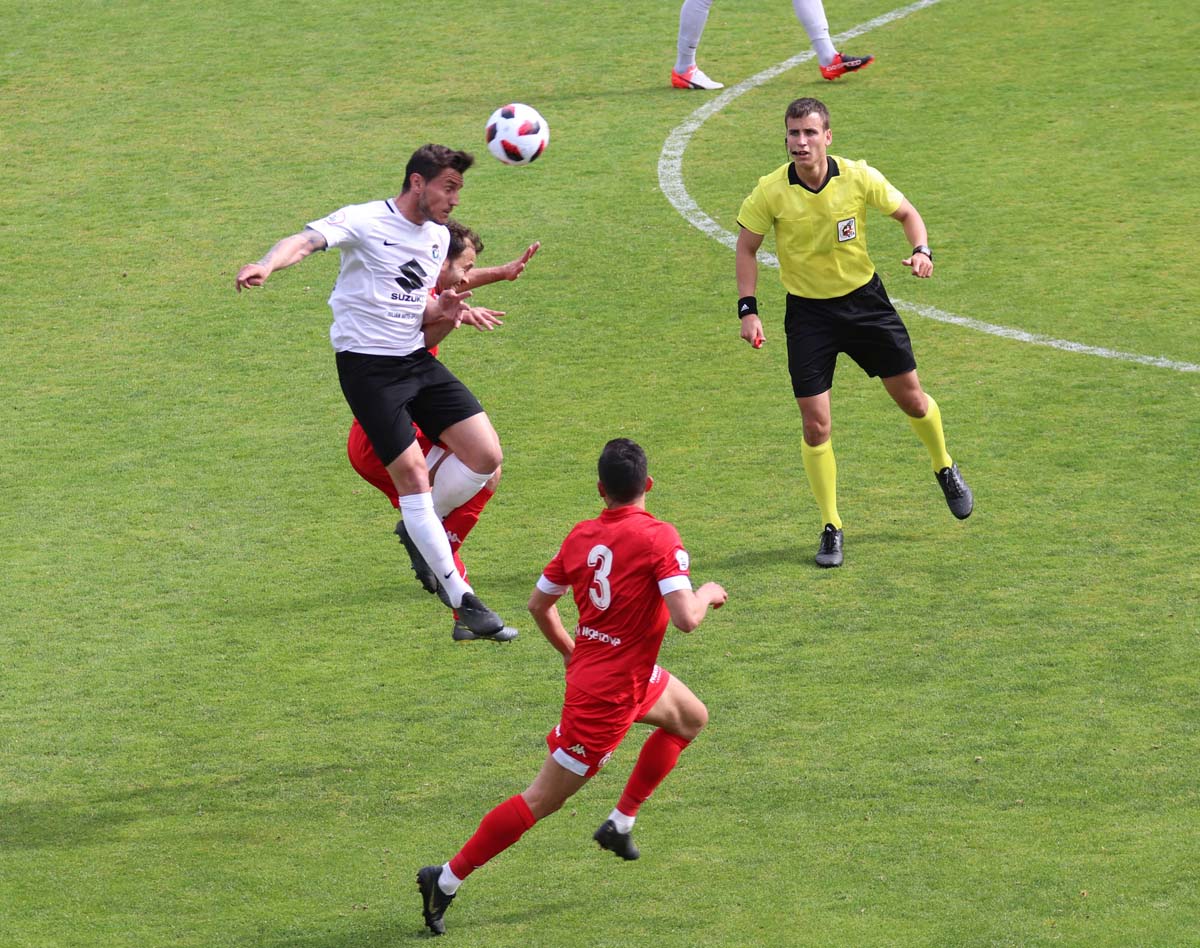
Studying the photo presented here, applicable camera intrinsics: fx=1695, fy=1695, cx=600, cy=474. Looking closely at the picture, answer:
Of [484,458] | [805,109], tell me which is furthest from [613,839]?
[805,109]

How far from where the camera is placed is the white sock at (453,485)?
8.98 meters

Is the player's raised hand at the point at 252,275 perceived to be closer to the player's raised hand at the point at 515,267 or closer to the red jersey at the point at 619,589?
the player's raised hand at the point at 515,267

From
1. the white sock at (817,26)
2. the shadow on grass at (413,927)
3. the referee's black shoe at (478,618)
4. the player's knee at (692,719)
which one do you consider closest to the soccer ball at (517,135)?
the referee's black shoe at (478,618)

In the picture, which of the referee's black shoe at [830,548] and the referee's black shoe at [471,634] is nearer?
the referee's black shoe at [471,634]

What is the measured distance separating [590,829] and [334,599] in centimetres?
293

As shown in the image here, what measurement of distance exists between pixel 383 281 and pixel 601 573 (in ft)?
9.18

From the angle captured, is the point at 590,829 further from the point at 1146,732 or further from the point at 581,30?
the point at 581,30

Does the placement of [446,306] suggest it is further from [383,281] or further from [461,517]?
[461,517]

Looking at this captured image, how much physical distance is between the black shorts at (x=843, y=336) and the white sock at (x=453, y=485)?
2126 millimetres

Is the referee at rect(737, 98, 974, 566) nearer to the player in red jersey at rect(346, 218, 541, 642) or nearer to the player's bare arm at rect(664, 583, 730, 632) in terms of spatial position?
the player in red jersey at rect(346, 218, 541, 642)

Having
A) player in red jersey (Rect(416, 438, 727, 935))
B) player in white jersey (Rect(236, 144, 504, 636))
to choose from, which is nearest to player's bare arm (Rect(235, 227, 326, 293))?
player in white jersey (Rect(236, 144, 504, 636))

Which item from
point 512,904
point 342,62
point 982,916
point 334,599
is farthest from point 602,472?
point 342,62

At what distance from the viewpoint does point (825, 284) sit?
996 cm

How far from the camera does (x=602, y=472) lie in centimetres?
645
